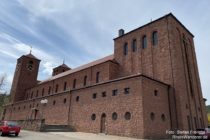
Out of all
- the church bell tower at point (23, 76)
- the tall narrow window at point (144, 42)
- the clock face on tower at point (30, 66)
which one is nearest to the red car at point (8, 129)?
the tall narrow window at point (144, 42)

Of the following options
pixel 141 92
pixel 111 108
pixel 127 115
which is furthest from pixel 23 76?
pixel 141 92

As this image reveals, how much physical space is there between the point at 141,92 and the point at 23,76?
41.6 metres

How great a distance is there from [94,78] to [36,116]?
550 inches

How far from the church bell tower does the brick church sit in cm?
1587

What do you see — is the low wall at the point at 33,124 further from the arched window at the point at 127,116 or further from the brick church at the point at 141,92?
the arched window at the point at 127,116

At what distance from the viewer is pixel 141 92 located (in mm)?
19953

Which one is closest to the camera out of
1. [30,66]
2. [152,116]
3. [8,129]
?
[8,129]

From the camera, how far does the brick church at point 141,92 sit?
2045 cm

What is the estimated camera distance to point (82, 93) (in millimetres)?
27656

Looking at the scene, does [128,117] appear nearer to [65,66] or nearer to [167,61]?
[167,61]

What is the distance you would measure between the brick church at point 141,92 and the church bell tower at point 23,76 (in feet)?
52.1

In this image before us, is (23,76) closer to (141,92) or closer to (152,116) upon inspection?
(141,92)

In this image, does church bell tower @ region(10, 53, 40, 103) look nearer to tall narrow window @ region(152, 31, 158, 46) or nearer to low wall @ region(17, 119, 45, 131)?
low wall @ region(17, 119, 45, 131)

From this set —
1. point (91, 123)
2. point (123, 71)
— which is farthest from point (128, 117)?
point (123, 71)
